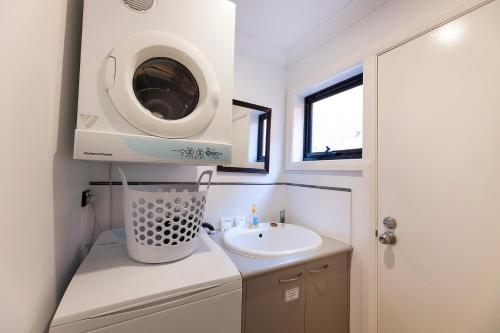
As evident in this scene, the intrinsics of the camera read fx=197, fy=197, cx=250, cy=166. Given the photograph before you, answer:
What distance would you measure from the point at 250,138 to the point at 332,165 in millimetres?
724

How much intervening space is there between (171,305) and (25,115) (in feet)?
2.15

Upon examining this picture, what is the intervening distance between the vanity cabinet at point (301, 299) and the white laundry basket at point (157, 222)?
385 mm

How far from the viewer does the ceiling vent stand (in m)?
0.71

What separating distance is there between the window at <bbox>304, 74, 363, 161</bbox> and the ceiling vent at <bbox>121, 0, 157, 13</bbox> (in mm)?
1381

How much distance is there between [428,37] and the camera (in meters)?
0.99

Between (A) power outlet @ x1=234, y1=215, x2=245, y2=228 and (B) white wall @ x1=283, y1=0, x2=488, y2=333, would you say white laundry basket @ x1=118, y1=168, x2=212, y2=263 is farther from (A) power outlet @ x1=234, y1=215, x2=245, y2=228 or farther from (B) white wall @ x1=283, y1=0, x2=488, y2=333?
(B) white wall @ x1=283, y1=0, x2=488, y2=333

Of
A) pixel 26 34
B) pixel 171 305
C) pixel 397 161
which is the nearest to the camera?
pixel 26 34

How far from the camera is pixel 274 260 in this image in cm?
104

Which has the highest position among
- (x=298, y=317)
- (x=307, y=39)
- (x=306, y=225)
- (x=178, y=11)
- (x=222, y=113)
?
(x=307, y=39)

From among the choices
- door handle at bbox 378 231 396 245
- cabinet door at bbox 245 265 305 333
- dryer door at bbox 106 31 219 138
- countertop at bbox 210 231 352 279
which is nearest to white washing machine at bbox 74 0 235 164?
dryer door at bbox 106 31 219 138

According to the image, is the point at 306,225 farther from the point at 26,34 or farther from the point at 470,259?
the point at 26,34

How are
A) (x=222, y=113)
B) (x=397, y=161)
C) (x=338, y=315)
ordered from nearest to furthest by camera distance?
(x=222, y=113), (x=397, y=161), (x=338, y=315)

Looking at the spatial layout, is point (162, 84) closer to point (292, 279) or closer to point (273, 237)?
point (292, 279)

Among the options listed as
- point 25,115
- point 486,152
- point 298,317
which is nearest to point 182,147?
point 25,115
